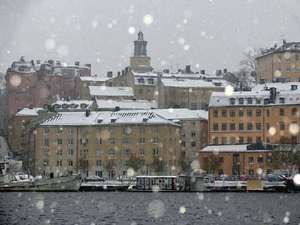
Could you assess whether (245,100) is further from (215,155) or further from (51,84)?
(51,84)

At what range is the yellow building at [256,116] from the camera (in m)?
101

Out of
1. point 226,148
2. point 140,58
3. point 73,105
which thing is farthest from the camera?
point 140,58

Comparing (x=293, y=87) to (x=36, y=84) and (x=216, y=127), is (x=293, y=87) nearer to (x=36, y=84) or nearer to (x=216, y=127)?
(x=216, y=127)

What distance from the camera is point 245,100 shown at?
338 ft

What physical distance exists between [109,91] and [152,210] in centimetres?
7495

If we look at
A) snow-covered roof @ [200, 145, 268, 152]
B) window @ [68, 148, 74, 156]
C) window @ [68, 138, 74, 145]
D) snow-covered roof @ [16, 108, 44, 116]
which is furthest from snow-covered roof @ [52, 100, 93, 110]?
snow-covered roof @ [200, 145, 268, 152]

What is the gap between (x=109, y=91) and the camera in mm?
130625

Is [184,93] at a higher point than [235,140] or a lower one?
higher

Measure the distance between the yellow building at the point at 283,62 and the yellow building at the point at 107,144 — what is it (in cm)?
2812

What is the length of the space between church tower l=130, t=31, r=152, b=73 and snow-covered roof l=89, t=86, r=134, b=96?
19.4 m

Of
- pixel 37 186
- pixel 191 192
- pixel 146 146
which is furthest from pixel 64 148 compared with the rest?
pixel 191 192

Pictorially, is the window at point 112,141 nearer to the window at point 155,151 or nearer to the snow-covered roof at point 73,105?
the window at point 155,151

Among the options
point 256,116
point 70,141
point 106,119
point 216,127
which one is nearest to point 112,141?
point 106,119

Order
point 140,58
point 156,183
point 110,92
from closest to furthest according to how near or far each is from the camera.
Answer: point 156,183 < point 110,92 < point 140,58
